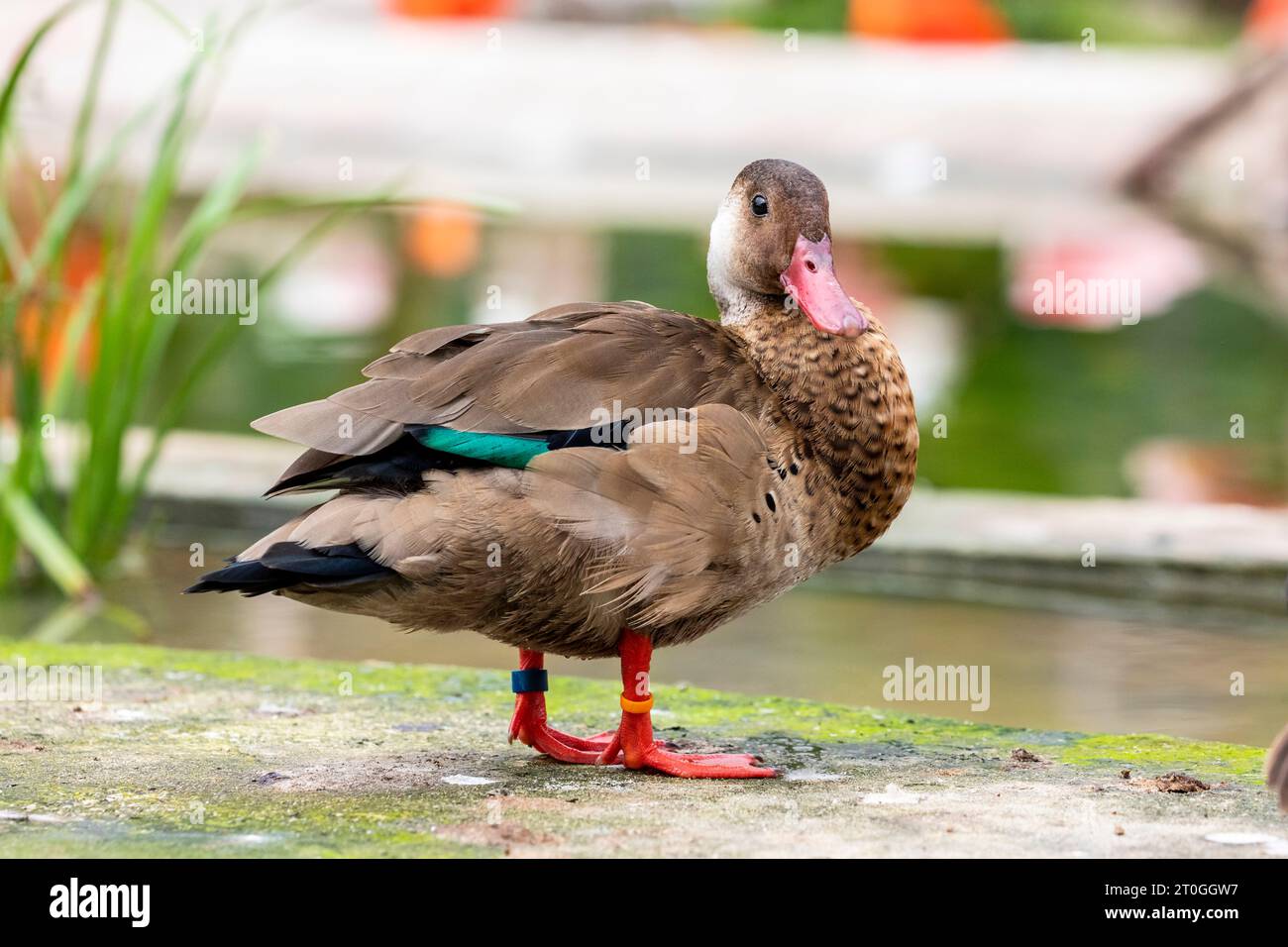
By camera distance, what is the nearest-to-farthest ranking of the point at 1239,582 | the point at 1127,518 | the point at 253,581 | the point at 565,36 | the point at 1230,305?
the point at 253,581, the point at 1239,582, the point at 1127,518, the point at 1230,305, the point at 565,36

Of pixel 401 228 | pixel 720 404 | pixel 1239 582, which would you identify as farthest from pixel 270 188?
pixel 720 404

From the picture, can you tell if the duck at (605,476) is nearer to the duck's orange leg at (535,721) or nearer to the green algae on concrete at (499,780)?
the duck's orange leg at (535,721)

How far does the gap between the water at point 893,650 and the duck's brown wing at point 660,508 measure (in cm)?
97

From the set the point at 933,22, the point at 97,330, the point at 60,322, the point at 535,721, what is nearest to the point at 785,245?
the point at 535,721

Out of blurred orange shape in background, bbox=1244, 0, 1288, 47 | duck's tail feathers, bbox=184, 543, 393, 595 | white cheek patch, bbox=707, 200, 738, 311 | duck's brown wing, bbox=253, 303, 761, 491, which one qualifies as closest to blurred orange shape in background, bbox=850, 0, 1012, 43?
blurred orange shape in background, bbox=1244, 0, 1288, 47

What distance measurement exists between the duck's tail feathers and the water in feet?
3.99

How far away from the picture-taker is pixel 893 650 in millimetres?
5637

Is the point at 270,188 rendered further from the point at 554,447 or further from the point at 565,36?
the point at 554,447

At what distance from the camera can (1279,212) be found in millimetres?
15297

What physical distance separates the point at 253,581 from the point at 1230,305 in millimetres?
9361

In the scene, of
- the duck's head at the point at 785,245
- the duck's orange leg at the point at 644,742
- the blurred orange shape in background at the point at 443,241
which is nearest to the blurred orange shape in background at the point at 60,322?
the blurred orange shape in background at the point at 443,241

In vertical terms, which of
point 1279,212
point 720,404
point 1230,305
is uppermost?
point 1279,212

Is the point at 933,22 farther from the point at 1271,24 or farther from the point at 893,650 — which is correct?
the point at 893,650

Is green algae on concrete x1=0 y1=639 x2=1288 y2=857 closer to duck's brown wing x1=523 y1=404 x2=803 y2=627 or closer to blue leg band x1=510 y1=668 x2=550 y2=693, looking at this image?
blue leg band x1=510 y1=668 x2=550 y2=693
